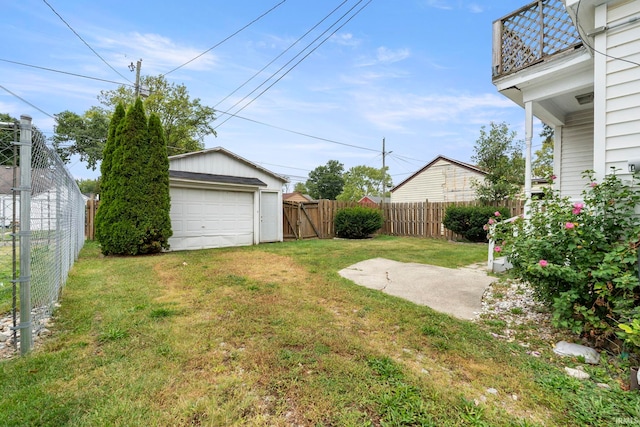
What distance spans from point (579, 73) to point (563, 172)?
2651 millimetres

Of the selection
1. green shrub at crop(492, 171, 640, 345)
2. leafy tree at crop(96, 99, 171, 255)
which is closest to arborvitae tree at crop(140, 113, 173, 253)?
leafy tree at crop(96, 99, 171, 255)

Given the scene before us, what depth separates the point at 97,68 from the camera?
38.0 ft

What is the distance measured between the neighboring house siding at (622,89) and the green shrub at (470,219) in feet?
24.5

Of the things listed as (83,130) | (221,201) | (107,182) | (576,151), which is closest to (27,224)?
(107,182)

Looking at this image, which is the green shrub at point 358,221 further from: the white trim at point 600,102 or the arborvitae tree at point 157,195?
the white trim at point 600,102

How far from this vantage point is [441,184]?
21109 mm

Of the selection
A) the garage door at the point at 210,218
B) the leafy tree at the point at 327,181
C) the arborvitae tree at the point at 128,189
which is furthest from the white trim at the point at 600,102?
the leafy tree at the point at 327,181

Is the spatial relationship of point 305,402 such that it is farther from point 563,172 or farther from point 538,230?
point 563,172

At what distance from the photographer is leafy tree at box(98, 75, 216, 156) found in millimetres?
19031

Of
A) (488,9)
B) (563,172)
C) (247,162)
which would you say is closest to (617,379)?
(563,172)

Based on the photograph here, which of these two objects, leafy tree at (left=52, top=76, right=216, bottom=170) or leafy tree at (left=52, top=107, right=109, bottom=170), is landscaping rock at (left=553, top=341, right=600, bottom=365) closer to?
leafy tree at (left=52, top=76, right=216, bottom=170)

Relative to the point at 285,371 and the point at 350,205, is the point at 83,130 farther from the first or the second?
the point at 285,371

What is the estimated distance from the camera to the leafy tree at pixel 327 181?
47062 millimetres

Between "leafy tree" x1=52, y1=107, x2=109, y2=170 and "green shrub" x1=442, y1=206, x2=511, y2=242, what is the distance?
69.3 ft
